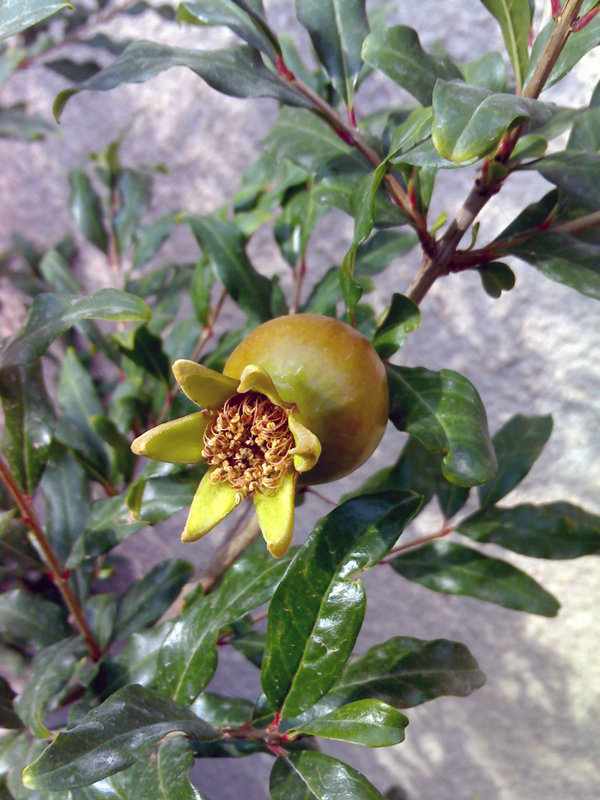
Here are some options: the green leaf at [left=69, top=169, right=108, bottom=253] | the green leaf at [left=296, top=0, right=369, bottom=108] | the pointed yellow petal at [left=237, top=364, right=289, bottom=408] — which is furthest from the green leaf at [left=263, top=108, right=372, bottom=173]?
the green leaf at [left=69, top=169, right=108, bottom=253]

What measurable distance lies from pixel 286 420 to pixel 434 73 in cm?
29

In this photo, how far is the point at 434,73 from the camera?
0.45 meters

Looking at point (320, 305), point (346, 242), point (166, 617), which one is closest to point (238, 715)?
point (166, 617)

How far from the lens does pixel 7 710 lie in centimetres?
57

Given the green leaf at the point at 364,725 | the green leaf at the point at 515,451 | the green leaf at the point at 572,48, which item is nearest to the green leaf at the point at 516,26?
the green leaf at the point at 572,48

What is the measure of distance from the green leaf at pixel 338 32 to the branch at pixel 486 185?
159 millimetres

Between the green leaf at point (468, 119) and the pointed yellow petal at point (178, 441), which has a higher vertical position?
the green leaf at point (468, 119)

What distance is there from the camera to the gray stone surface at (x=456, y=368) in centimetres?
92

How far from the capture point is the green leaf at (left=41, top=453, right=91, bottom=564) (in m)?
0.65

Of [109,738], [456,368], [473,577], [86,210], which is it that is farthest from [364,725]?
[86,210]

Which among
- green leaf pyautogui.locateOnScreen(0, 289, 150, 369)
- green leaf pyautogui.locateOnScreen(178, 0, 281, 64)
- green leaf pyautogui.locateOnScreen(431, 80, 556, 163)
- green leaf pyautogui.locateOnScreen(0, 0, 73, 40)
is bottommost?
green leaf pyautogui.locateOnScreen(0, 289, 150, 369)

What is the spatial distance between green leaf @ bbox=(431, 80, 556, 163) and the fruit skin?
132mm

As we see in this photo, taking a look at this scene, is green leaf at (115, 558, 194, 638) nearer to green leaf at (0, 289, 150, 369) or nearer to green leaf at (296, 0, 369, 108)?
green leaf at (0, 289, 150, 369)

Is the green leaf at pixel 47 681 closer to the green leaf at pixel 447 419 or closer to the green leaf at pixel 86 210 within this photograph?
the green leaf at pixel 447 419
